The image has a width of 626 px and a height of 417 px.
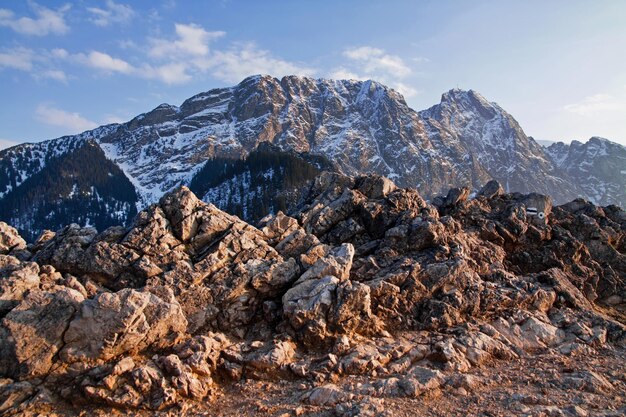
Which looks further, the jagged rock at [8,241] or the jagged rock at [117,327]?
the jagged rock at [8,241]

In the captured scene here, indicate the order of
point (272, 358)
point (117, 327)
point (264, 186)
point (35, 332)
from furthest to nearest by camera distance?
point (264, 186)
point (272, 358)
point (117, 327)
point (35, 332)

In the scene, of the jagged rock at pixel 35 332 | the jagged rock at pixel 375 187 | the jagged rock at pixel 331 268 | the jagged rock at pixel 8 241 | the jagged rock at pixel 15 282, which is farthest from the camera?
the jagged rock at pixel 375 187

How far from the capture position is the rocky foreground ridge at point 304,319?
1650cm

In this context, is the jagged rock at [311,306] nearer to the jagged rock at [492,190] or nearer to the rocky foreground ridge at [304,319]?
the rocky foreground ridge at [304,319]

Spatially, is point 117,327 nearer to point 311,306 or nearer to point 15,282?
point 15,282

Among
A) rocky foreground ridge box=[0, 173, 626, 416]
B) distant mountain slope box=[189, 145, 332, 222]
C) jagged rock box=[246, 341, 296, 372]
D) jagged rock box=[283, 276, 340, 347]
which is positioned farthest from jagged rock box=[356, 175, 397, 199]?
distant mountain slope box=[189, 145, 332, 222]

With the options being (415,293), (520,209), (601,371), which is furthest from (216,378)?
(520,209)

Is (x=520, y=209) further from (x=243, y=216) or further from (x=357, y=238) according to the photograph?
(x=243, y=216)

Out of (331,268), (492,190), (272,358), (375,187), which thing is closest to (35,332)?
(272,358)

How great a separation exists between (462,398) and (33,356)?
17.2 meters

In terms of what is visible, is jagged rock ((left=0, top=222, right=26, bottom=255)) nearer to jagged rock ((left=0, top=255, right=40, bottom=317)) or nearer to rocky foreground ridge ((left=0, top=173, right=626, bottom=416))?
rocky foreground ridge ((left=0, top=173, right=626, bottom=416))

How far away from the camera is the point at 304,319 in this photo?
20.8 meters

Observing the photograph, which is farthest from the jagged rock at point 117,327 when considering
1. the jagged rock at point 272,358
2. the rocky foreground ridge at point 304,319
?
the jagged rock at point 272,358

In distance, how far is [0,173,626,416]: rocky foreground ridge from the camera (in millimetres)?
16500
